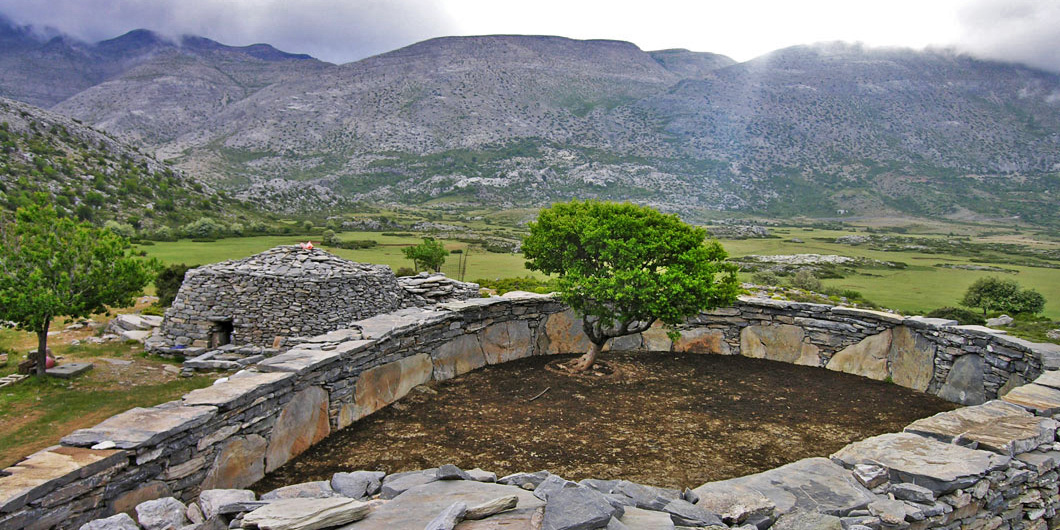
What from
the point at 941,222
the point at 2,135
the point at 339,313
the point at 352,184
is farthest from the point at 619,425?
the point at 941,222

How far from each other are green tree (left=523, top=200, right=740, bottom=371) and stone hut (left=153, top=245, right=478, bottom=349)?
6.94 m

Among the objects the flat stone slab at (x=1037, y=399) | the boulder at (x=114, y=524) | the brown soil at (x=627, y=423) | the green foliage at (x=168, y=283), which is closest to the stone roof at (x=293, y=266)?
the green foliage at (x=168, y=283)

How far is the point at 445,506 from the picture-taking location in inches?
152

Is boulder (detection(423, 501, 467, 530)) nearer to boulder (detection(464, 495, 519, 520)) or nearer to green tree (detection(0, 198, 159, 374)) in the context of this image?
boulder (detection(464, 495, 519, 520))

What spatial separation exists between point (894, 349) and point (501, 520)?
9761 millimetres

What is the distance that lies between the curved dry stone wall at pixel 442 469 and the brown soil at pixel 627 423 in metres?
0.58

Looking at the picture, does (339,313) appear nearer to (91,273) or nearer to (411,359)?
(91,273)

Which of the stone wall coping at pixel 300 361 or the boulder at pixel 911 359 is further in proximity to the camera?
the boulder at pixel 911 359

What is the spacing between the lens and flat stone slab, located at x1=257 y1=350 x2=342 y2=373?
6.54 m

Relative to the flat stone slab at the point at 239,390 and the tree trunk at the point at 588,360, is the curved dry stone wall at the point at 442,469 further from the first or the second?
the tree trunk at the point at 588,360

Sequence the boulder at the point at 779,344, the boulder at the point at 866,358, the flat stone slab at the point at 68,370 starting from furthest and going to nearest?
the flat stone slab at the point at 68,370 → the boulder at the point at 779,344 → the boulder at the point at 866,358

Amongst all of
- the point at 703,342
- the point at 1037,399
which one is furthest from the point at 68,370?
the point at 1037,399

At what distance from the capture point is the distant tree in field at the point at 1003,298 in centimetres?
2177

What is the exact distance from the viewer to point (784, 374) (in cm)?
1035
